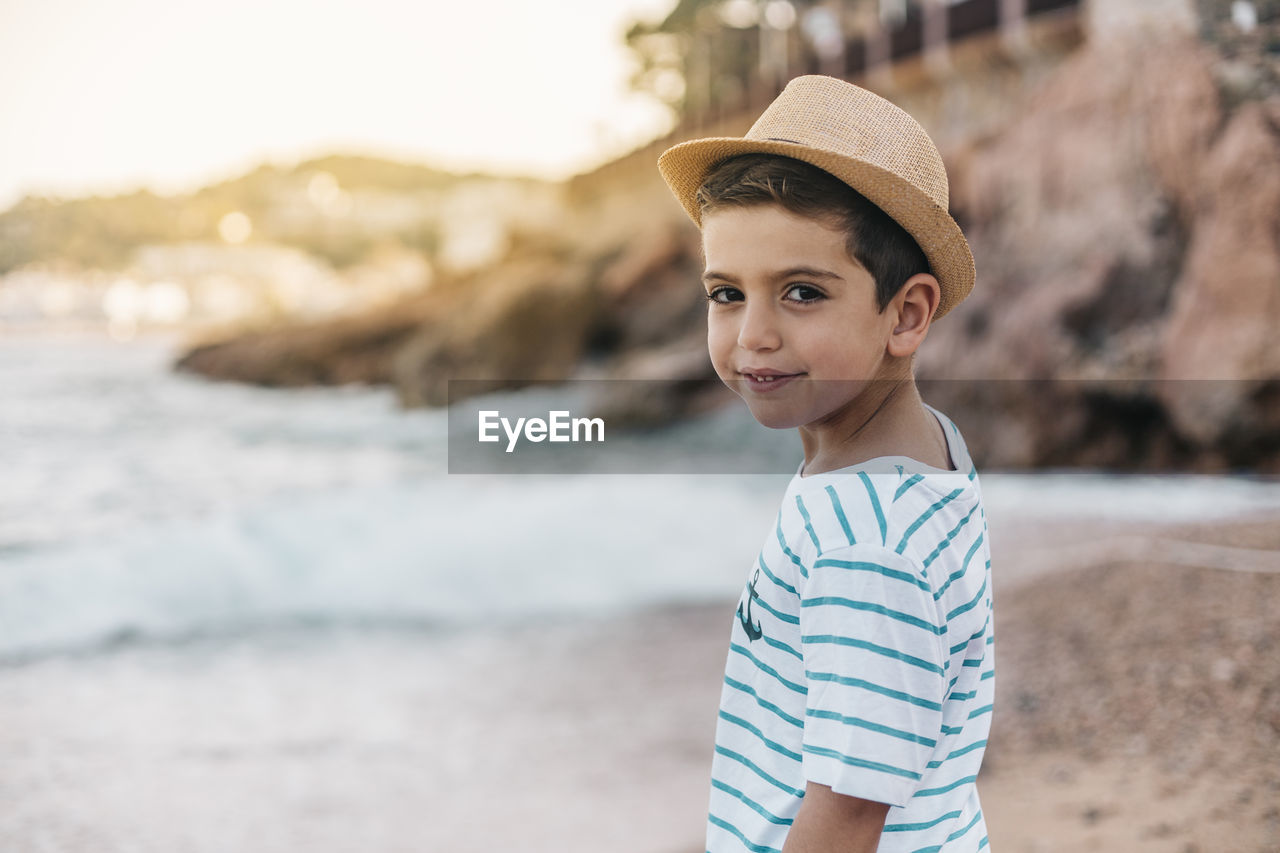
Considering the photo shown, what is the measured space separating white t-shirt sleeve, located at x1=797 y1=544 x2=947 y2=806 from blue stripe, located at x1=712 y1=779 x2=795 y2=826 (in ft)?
0.44

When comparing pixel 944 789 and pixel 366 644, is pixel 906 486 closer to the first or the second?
pixel 944 789

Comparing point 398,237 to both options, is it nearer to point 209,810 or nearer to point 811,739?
point 209,810

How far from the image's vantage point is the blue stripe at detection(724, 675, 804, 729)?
2.69 ft

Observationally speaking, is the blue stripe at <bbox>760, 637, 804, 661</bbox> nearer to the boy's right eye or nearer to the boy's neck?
the boy's neck

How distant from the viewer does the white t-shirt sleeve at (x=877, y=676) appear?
70cm

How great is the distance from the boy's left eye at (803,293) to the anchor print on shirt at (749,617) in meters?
0.22

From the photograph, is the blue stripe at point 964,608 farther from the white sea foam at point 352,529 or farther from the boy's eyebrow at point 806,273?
the white sea foam at point 352,529

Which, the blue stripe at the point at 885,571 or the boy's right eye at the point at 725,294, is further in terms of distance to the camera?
the boy's right eye at the point at 725,294

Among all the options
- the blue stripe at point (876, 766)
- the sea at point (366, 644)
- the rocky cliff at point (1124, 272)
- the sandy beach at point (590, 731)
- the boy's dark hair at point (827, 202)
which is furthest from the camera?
the rocky cliff at point (1124, 272)

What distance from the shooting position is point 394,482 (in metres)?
11.7

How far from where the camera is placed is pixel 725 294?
88cm

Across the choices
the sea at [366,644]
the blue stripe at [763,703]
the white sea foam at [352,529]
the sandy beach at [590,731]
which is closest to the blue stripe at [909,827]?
the blue stripe at [763,703]

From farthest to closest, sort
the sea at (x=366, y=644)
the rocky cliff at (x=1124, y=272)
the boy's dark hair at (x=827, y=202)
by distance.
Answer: the rocky cliff at (x=1124, y=272) → the sea at (x=366, y=644) → the boy's dark hair at (x=827, y=202)

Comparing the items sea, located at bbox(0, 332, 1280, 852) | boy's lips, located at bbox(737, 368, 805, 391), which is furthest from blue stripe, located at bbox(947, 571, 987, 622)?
sea, located at bbox(0, 332, 1280, 852)
